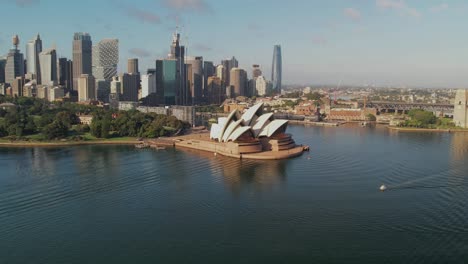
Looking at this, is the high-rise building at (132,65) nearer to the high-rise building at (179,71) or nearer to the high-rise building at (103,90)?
the high-rise building at (103,90)

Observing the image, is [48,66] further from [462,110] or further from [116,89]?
[462,110]

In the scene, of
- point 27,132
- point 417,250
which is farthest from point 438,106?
point 417,250

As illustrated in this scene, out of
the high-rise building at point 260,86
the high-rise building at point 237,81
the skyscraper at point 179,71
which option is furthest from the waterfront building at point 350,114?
the high-rise building at point 260,86

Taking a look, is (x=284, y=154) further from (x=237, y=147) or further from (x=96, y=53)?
(x=96, y=53)

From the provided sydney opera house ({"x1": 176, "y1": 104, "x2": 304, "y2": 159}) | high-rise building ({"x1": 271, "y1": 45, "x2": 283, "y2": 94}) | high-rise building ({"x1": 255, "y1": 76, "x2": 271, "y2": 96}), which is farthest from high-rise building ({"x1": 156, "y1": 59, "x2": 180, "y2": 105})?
high-rise building ({"x1": 271, "y1": 45, "x2": 283, "y2": 94})

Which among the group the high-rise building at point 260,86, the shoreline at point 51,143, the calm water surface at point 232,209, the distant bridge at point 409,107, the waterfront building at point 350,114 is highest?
the high-rise building at point 260,86

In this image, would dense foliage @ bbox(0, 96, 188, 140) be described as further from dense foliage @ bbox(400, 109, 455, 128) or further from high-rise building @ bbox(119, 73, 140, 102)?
high-rise building @ bbox(119, 73, 140, 102)
